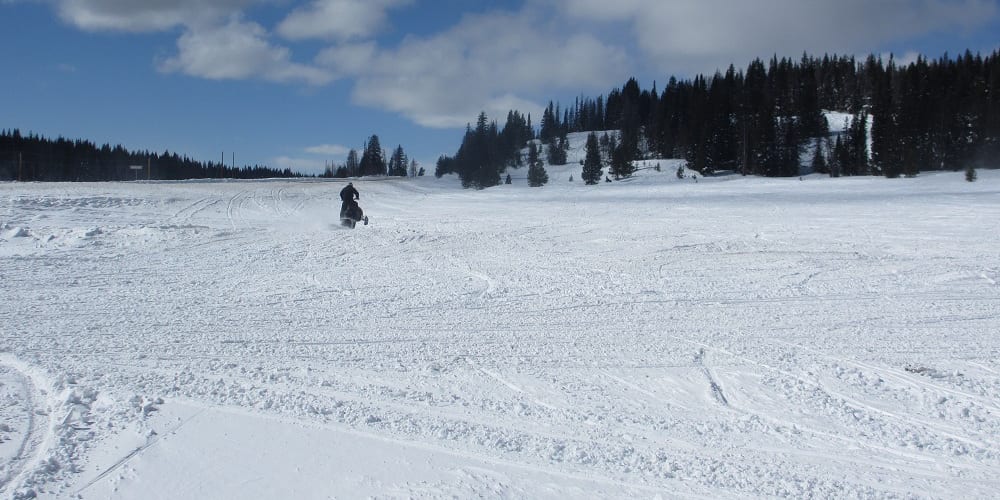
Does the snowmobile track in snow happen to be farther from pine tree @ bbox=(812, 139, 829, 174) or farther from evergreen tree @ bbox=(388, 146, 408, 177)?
evergreen tree @ bbox=(388, 146, 408, 177)

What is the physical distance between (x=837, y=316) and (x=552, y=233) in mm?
10623

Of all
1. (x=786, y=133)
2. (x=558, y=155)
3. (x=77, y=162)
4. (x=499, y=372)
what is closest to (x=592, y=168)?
(x=786, y=133)

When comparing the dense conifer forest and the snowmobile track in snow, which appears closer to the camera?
the snowmobile track in snow

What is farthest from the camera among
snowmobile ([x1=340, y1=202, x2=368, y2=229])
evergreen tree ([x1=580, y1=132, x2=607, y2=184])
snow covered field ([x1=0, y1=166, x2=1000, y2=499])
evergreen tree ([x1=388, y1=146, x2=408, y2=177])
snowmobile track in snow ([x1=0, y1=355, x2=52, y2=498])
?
evergreen tree ([x1=388, y1=146, x2=408, y2=177])

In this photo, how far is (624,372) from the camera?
5.95 meters

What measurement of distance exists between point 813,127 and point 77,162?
9968 cm

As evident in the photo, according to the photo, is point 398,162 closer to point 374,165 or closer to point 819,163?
point 374,165

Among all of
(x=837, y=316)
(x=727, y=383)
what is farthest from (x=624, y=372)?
(x=837, y=316)

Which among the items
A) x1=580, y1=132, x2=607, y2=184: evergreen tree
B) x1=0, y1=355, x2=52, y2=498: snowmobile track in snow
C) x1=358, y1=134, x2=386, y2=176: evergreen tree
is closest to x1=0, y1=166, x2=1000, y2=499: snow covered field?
x1=0, y1=355, x2=52, y2=498: snowmobile track in snow

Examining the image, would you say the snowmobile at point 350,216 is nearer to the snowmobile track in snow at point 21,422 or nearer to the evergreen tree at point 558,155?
the snowmobile track in snow at point 21,422

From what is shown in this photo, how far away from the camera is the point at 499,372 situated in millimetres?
5918

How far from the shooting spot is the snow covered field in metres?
3.96

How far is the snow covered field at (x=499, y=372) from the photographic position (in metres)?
3.96

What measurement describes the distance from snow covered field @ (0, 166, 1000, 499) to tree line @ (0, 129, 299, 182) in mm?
71313
